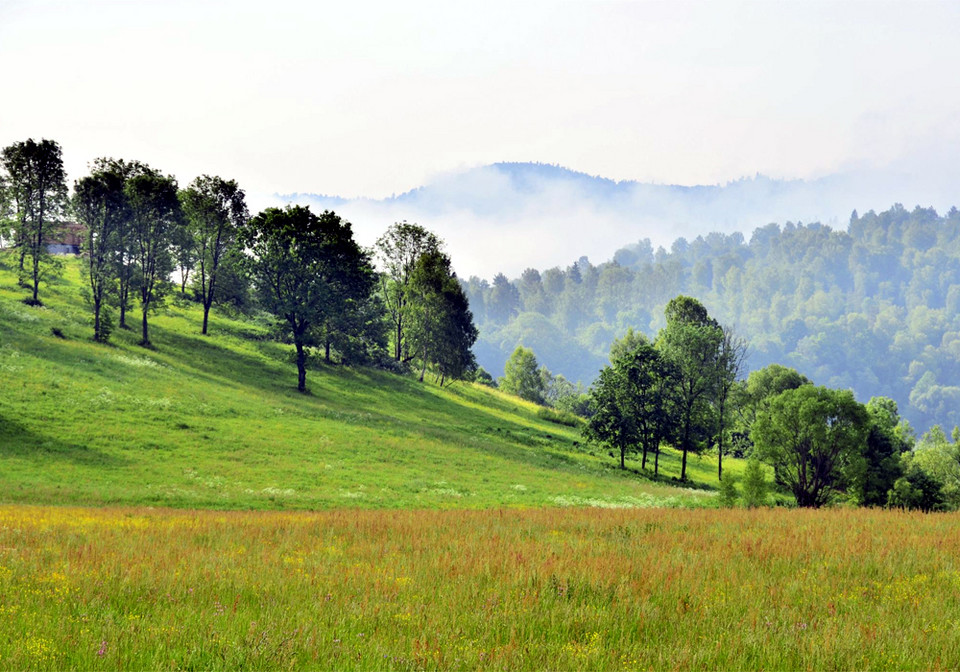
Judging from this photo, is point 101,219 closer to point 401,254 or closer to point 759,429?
point 401,254

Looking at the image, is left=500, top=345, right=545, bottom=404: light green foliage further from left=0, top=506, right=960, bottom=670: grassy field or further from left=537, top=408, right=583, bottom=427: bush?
left=0, top=506, right=960, bottom=670: grassy field

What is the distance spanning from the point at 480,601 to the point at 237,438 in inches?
1356

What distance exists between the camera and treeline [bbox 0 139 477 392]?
5812 centimetres

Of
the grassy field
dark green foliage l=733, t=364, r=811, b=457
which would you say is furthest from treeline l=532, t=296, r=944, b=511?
the grassy field

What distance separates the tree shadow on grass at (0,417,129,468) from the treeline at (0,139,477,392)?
2693cm

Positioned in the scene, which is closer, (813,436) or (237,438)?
(237,438)

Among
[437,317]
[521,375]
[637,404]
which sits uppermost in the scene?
[437,317]

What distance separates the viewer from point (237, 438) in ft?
123

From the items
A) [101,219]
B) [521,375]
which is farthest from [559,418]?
[101,219]

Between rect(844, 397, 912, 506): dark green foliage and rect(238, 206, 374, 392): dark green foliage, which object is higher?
rect(238, 206, 374, 392): dark green foliage

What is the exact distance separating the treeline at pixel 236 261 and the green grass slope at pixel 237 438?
16.4 feet

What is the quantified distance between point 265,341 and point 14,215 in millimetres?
36294

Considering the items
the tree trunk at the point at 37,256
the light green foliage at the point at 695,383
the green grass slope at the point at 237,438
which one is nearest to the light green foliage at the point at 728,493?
the green grass slope at the point at 237,438

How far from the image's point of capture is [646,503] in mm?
34969
